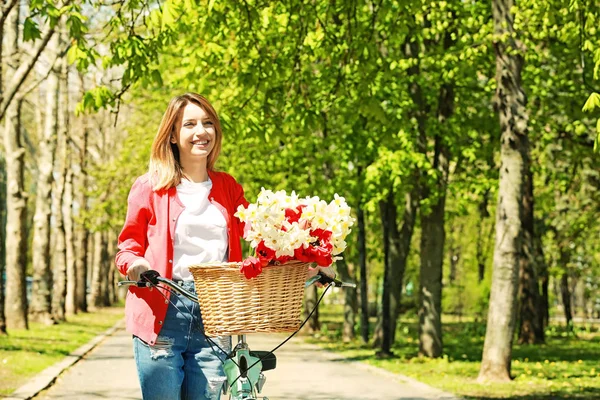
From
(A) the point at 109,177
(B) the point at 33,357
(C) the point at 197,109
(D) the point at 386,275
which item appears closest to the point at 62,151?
(A) the point at 109,177

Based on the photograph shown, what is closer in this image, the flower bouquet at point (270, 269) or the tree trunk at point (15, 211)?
the flower bouquet at point (270, 269)

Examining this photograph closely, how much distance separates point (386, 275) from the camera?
22.8m

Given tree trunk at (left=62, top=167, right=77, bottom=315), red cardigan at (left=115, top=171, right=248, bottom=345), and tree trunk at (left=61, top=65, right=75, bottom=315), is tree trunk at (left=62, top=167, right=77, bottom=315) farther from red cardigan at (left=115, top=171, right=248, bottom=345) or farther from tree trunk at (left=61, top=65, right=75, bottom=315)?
red cardigan at (left=115, top=171, right=248, bottom=345)

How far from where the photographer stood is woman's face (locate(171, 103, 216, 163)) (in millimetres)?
4859

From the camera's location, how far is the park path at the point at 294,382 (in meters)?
13.1

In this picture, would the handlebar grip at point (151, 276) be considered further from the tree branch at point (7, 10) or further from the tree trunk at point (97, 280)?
the tree trunk at point (97, 280)

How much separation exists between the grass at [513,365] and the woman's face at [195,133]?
9365mm

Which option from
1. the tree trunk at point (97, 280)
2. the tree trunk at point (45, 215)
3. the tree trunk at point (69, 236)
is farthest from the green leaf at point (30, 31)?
the tree trunk at point (97, 280)

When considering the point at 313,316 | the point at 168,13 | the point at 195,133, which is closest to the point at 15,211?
the point at 313,316

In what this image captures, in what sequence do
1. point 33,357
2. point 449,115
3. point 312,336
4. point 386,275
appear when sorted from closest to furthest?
point 33,357 < point 449,115 < point 386,275 < point 312,336

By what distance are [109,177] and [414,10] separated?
27.9 m

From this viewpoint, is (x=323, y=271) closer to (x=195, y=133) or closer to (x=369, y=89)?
(x=195, y=133)

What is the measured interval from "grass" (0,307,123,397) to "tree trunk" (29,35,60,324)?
32.8 inches

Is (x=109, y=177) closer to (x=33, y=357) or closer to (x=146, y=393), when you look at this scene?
(x=33, y=357)
